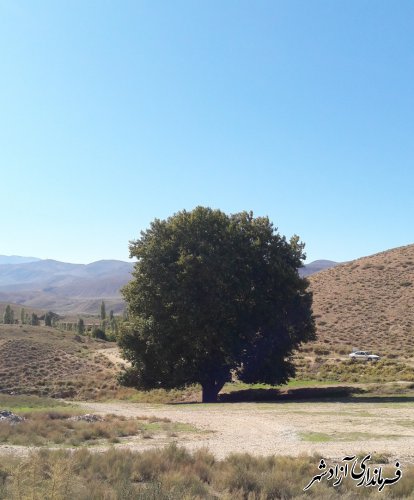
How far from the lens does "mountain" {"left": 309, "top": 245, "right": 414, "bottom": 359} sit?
59.6m

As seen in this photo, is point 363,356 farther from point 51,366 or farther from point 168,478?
point 168,478

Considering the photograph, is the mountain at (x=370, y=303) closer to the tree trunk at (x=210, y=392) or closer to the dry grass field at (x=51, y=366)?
the tree trunk at (x=210, y=392)

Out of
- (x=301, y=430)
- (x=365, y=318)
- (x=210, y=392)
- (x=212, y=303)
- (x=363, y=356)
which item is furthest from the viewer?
(x=365, y=318)

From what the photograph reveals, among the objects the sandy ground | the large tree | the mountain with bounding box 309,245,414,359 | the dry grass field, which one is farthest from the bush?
the sandy ground

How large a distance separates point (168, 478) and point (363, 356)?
4239 centimetres

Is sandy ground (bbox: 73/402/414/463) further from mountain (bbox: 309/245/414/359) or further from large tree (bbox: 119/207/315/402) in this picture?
mountain (bbox: 309/245/414/359)

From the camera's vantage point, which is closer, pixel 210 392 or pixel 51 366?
pixel 210 392

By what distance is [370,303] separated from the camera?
234ft

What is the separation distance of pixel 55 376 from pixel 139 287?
24710mm

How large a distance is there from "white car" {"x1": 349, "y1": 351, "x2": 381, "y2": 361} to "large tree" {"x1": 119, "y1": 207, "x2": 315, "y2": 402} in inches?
601

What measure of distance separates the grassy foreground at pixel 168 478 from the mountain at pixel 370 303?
139 ft

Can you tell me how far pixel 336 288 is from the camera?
8162 cm

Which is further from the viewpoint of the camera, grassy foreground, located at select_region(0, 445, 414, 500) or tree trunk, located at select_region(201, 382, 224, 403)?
tree trunk, located at select_region(201, 382, 224, 403)

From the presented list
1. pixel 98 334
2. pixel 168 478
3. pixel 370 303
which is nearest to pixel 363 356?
pixel 370 303
